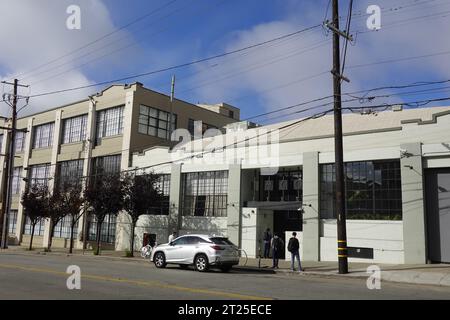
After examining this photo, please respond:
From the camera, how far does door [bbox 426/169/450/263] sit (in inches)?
834

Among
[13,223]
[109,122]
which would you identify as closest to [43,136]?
[13,223]

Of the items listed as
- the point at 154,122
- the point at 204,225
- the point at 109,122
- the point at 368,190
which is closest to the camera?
the point at 368,190

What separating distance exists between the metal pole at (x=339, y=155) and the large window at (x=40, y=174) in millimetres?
31455

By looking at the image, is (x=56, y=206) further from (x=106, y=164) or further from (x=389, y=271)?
(x=389, y=271)

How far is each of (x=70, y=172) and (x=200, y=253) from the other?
24517 mm

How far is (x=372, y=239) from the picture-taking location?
75.0 feet

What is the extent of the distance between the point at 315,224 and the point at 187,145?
12.4 metres

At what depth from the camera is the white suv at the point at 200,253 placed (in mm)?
19516

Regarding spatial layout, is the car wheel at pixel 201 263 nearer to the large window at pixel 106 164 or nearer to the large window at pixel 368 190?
the large window at pixel 368 190

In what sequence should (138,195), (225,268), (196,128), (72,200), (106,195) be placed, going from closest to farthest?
1. (225,268)
2. (138,195)
3. (106,195)
4. (72,200)
5. (196,128)

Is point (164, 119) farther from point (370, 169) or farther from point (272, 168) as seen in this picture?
point (370, 169)

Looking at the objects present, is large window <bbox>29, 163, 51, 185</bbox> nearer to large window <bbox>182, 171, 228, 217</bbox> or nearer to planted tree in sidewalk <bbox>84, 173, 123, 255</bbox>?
planted tree in sidewalk <bbox>84, 173, 123, 255</bbox>
